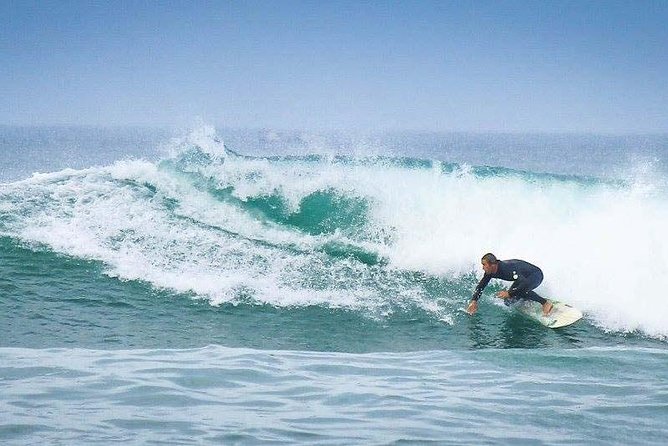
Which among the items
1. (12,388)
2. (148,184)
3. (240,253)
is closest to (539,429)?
(12,388)

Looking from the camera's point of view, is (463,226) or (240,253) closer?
(240,253)

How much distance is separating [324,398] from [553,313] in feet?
21.6

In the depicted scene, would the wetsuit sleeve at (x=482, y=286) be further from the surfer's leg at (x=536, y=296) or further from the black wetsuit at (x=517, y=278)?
the surfer's leg at (x=536, y=296)

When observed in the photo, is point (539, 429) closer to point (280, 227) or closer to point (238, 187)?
point (280, 227)

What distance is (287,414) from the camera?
6.82 m

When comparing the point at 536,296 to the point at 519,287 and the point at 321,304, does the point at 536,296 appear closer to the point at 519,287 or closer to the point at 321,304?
the point at 519,287

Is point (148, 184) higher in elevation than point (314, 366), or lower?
higher

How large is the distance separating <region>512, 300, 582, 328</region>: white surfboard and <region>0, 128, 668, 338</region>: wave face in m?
0.58

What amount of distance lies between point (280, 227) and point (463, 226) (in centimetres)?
452

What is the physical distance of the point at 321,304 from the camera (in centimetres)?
1314

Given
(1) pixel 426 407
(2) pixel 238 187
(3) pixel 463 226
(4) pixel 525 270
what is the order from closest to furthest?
(1) pixel 426 407
(4) pixel 525 270
(3) pixel 463 226
(2) pixel 238 187

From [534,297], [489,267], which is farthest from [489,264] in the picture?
[534,297]

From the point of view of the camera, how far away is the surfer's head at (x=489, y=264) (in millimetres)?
12719

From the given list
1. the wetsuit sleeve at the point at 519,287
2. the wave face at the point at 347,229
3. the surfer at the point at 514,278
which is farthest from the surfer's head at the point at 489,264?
the wave face at the point at 347,229
